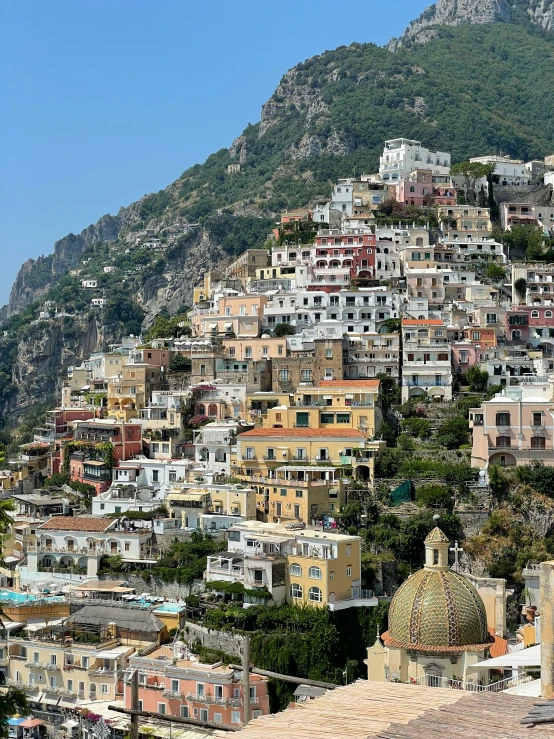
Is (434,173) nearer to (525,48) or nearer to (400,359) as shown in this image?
(400,359)

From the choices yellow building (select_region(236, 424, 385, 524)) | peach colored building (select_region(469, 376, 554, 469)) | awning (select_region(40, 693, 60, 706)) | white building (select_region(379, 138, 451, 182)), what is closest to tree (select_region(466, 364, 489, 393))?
peach colored building (select_region(469, 376, 554, 469))

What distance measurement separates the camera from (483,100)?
140250 millimetres

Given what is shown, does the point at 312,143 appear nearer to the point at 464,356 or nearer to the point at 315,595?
the point at 464,356

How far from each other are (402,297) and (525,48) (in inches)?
4135

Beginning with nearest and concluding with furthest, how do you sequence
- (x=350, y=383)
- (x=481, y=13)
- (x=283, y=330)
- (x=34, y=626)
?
1. (x=34, y=626)
2. (x=350, y=383)
3. (x=283, y=330)
4. (x=481, y=13)

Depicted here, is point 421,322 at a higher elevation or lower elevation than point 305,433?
higher

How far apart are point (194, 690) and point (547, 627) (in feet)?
94.8

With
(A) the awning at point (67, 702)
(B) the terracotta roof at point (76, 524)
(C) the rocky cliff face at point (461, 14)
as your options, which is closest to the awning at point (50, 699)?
(A) the awning at point (67, 702)

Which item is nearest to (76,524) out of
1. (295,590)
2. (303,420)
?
(303,420)

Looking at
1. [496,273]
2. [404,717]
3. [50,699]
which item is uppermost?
[496,273]

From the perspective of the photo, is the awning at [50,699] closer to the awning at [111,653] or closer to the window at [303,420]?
the awning at [111,653]

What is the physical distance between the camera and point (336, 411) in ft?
187

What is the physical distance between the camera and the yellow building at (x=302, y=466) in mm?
51375

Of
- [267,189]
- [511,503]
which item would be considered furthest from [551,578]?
[267,189]
